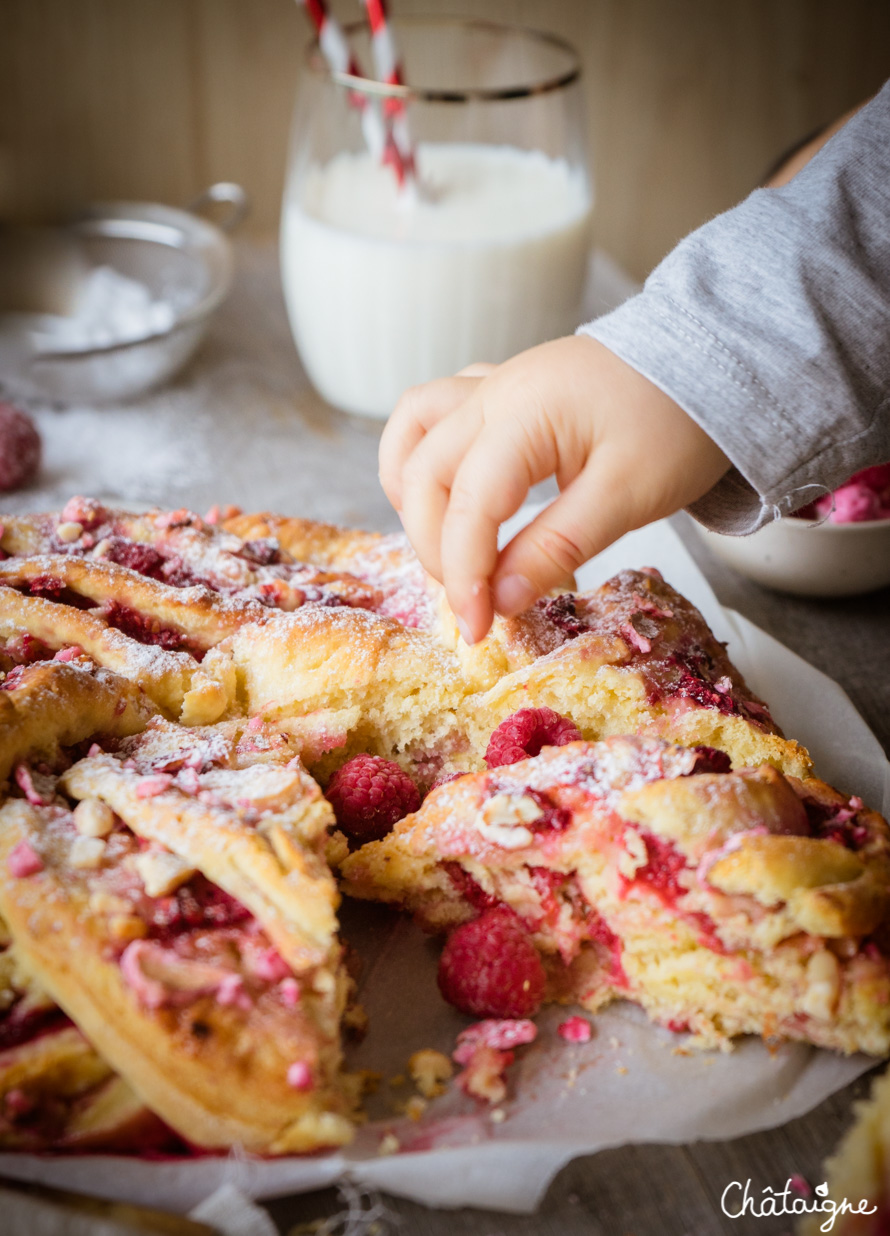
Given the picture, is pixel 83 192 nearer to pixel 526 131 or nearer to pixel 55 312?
pixel 55 312

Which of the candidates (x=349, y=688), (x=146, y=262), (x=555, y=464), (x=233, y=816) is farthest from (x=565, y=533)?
(x=146, y=262)

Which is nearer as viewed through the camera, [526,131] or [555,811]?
[555,811]

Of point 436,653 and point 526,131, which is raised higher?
point 526,131

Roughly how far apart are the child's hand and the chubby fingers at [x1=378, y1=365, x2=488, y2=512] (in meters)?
0.15

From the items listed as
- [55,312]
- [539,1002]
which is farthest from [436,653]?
[55,312]

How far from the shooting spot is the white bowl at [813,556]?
185 centimetres

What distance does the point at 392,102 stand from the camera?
2.26m

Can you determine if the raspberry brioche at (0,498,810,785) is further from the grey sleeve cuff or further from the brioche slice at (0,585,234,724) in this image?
the grey sleeve cuff

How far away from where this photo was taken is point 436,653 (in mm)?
1399

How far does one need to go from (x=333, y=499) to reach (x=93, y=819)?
137 centimetres

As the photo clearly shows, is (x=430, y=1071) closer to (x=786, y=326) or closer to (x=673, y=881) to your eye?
(x=673, y=881)

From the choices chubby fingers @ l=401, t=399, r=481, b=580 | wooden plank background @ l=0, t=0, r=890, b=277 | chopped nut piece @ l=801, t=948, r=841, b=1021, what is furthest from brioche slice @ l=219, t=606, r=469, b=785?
wooden plank background @ l=0, t=0, r=890, b=277

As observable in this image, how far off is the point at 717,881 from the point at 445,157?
73.8 inches

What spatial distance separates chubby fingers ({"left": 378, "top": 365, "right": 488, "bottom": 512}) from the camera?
1377 mm
